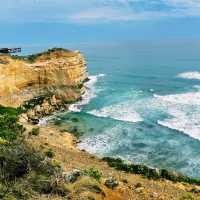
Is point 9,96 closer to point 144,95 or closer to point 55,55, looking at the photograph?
point 55,55

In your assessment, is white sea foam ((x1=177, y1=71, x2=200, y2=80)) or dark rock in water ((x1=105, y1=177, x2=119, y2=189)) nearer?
dark rock in water ((x1=105, y1=177, x2=119, y2=189))

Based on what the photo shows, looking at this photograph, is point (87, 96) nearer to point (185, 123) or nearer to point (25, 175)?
point (185, 123)

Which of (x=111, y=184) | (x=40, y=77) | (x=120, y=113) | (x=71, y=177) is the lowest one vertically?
(x=120, y=113)

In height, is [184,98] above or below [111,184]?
below

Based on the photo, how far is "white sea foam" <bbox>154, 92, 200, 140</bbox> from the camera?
5066cm

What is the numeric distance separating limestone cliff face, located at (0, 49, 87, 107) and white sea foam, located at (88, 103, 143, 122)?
664 cm

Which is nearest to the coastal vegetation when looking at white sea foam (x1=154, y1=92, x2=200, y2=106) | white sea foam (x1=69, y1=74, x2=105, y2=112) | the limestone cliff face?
the limestone cliff face

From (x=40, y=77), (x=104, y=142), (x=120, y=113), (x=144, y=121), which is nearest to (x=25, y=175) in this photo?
(x=104, y=142)

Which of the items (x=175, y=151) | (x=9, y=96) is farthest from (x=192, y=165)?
(x=9, y=96)

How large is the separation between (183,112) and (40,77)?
19.3 meters

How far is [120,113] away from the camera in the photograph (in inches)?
2343

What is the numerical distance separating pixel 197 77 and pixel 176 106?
111 feet

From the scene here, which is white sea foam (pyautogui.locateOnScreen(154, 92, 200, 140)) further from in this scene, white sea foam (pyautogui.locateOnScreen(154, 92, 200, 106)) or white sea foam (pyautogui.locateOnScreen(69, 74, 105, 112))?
white sea foam (pyautogui.locateOnScreen(69, 74, 105, 112))

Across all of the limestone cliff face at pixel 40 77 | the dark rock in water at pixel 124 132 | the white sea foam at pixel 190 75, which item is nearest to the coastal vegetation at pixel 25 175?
the dark rock in water at pixel 124 132
